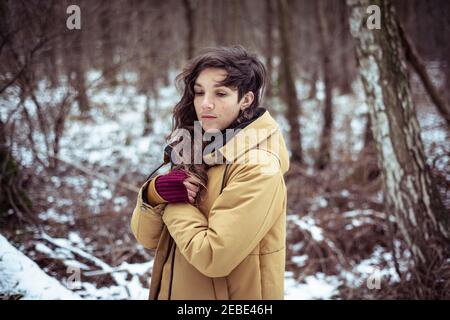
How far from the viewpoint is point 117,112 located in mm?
10875

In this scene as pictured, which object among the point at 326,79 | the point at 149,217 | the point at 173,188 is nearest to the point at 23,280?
the point at 149,217

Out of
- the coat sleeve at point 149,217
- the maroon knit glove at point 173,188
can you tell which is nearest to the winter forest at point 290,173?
the coat sleeve at point 149,217

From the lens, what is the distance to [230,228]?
151cm

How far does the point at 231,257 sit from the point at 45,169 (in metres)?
4.83

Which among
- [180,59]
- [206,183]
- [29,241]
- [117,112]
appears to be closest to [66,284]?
[29,241]

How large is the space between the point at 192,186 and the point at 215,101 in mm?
426

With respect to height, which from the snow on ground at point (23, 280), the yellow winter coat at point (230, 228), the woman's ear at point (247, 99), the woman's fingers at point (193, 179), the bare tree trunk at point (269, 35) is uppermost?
the bare tree trunk at point (269, 35)

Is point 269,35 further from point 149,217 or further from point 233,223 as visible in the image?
point 233,223

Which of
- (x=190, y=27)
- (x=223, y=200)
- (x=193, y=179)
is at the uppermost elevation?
(x=190, y=27)

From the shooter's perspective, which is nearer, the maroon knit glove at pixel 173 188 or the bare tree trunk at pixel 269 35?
the maroon knit glove at pixel 173 188

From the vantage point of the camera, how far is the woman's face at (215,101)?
1.75m

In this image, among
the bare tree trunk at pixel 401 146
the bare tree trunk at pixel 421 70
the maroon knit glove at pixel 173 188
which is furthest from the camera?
the bare tree trunk at pixel 421 70

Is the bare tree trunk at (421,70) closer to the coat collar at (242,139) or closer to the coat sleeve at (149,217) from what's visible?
the coat collar at (242,139)

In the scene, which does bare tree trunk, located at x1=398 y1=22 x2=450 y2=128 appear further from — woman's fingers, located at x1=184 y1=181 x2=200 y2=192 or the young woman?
woman's fingers, located at x1=184 y1=181 x2=200 y2=192
